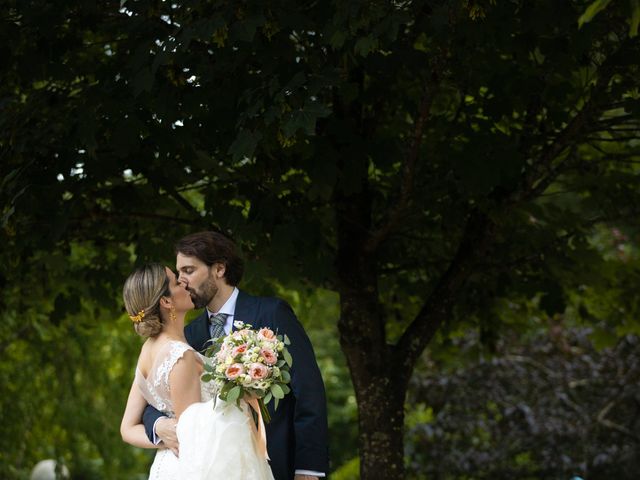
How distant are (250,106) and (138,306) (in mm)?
1072

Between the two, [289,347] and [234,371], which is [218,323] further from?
[234,371]

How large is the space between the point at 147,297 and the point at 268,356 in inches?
23.7

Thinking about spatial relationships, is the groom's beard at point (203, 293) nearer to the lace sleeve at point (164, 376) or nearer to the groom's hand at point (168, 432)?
the lace sleeve at point (164, 376)

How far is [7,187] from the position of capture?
520cm

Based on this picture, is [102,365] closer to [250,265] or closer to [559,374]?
[559,374]

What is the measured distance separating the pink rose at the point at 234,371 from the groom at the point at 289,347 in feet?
1.34

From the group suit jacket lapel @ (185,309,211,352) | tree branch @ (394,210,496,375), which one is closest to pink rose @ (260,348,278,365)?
suit jacket lapel @ (185,309,211,352)

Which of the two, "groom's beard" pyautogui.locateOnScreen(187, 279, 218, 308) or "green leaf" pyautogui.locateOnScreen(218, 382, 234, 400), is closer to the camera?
"green leaf" pyautogui.locateOnScreen(218, 382, 234, 400)

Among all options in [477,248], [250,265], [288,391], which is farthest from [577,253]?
[288,391]

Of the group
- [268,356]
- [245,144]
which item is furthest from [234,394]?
[245,144]

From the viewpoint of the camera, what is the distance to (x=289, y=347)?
13.7ft

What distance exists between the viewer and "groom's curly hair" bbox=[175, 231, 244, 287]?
4102 mm

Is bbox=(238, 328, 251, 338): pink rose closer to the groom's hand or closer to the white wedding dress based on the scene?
the white wedding dress

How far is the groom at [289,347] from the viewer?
408cm
